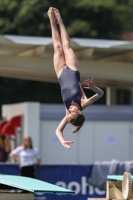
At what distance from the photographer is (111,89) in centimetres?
2159

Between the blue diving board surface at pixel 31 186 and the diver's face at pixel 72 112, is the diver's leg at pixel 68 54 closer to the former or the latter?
the diver's face at pixel 72 112

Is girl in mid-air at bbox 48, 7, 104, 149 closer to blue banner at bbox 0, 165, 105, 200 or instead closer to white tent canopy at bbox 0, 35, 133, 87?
blue banner at bbox 0, 165, 105, 200

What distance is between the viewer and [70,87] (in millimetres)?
10219

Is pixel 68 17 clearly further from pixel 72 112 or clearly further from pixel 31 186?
pixel 31 186

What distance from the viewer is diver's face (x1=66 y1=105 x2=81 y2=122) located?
10016 mm

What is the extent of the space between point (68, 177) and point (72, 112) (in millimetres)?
5486

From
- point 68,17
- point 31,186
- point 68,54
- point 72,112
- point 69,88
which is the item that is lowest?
point 31,186

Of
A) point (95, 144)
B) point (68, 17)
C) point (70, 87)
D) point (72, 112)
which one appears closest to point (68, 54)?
point (70, 87)

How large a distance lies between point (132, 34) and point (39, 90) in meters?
11.3

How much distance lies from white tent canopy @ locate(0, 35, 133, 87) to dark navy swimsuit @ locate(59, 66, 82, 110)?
5.75 m

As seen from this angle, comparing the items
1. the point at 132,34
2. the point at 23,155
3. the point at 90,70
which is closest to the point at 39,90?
the point at 132,34

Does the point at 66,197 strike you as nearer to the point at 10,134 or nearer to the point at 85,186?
the point at 85,186

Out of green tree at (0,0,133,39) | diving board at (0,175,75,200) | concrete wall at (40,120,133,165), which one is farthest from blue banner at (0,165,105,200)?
green tree at (0,0,133,39)

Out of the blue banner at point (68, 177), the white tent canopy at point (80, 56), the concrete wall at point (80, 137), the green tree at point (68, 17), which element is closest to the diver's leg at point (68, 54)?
the blue banner at point (68, 177)
